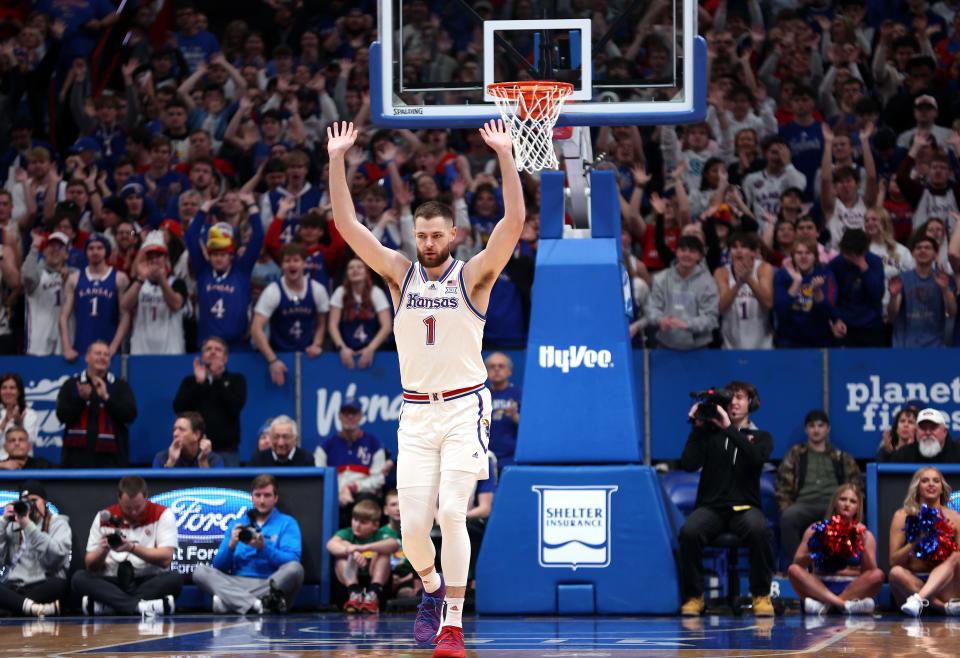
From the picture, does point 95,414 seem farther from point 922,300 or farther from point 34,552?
point 922,300

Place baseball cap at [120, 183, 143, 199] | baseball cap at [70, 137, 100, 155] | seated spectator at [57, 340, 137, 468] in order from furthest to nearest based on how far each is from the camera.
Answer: baseball cap at [70, 137, 100, 155]
baseball cap at [120, 183, 143, 199]
seated spectator at [57, 340, 137, 468]

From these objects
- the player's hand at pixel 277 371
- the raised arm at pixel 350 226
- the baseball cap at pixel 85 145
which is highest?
the baseball cap at pixel 85 145

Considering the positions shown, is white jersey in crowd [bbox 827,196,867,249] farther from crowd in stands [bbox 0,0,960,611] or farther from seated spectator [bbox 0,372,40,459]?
seated spectator [bbox 0,372,40,459]

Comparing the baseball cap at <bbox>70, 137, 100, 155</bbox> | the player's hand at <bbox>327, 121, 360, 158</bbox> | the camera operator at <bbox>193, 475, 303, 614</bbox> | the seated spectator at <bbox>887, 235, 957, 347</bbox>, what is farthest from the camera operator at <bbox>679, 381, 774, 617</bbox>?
the baseball cap at <bbox>70, 137, 100, 155</bbox>

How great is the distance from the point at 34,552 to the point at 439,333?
654 cm

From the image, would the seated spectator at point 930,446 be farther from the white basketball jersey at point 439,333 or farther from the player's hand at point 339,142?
the player's hand at point 339,142

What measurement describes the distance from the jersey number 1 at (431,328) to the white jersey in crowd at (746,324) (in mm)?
7323

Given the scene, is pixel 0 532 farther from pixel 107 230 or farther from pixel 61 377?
pixel 107 230

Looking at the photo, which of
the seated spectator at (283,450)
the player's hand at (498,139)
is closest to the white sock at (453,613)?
the player's hand at (498,139)

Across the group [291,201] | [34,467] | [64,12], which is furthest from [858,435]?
[64,12]

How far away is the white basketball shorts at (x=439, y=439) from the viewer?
359 inches

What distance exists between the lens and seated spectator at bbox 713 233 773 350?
15773mm

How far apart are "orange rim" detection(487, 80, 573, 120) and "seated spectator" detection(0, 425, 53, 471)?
6.22 meters

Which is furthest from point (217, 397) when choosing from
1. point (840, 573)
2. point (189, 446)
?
point (840, 573)
